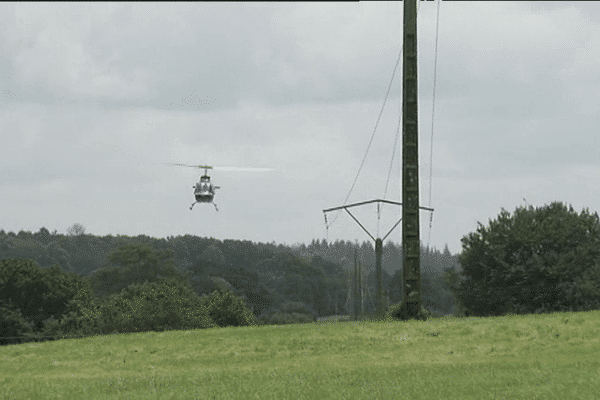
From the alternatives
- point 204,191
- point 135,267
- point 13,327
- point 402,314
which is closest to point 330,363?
point 402,314

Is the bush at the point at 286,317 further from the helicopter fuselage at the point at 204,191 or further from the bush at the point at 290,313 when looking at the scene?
the helicopter fuselage at the point at 204,191

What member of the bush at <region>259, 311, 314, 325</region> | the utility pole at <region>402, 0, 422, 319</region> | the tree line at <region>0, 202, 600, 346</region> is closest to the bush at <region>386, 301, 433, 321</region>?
the utility pole at <region>402, 0, 422, 319</region>

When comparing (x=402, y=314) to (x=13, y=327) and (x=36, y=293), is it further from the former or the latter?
(x=36, y=293)

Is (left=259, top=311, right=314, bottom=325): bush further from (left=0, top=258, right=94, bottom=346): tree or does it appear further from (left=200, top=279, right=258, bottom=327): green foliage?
(left=0, top=258, right=94, bottom=346): tree

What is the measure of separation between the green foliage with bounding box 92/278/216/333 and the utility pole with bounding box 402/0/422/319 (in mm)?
31915

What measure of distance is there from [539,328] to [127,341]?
15.6 m

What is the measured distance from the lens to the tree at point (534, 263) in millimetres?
49375

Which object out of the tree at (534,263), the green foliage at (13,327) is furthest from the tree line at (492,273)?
the green foliage at (13,327)

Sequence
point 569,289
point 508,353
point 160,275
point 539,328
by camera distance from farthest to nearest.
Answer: point 160,275 → point 569,289 → point 539,328 → point 508,353

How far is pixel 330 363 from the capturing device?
20.4 meters

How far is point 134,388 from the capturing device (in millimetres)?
17438

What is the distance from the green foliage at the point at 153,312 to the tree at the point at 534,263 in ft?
87.0

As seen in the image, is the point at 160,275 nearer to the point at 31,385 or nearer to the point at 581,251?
the point at 581,251

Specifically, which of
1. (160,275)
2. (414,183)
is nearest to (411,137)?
(414,183)
